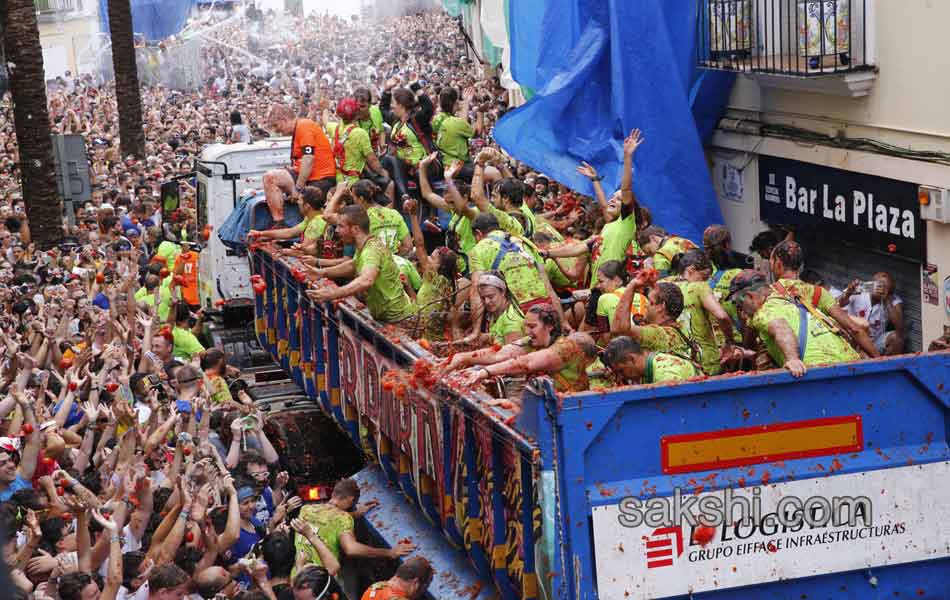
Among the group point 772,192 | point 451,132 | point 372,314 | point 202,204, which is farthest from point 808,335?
point 202,204

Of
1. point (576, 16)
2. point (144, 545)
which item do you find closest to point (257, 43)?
point (576, 16)

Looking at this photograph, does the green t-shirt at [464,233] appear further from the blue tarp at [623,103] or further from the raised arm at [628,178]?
the blue tarp at [623,103]

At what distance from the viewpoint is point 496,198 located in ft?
34.1

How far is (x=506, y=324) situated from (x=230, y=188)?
25.8 feet

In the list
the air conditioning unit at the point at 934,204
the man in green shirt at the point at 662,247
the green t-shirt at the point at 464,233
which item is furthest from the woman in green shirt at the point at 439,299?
the air conditioning unit at the point at 934,204

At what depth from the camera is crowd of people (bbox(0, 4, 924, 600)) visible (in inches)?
279

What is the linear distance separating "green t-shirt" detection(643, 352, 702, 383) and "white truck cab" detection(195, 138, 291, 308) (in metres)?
9.30

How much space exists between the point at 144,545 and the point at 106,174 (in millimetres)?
23788

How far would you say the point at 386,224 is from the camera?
35.4 ft

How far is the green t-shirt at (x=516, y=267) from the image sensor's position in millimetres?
8734

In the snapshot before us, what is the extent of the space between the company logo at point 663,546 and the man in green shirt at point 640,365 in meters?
0.80

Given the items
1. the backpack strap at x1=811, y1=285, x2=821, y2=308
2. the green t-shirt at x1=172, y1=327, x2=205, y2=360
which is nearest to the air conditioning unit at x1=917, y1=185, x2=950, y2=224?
the backpack strap at x1=811, y1=285, x2=821, y2=308

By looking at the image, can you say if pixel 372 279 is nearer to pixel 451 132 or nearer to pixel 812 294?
pixel 812 294

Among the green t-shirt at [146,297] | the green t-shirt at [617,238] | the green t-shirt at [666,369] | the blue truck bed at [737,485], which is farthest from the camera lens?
the green t-shirt at [146,297]
